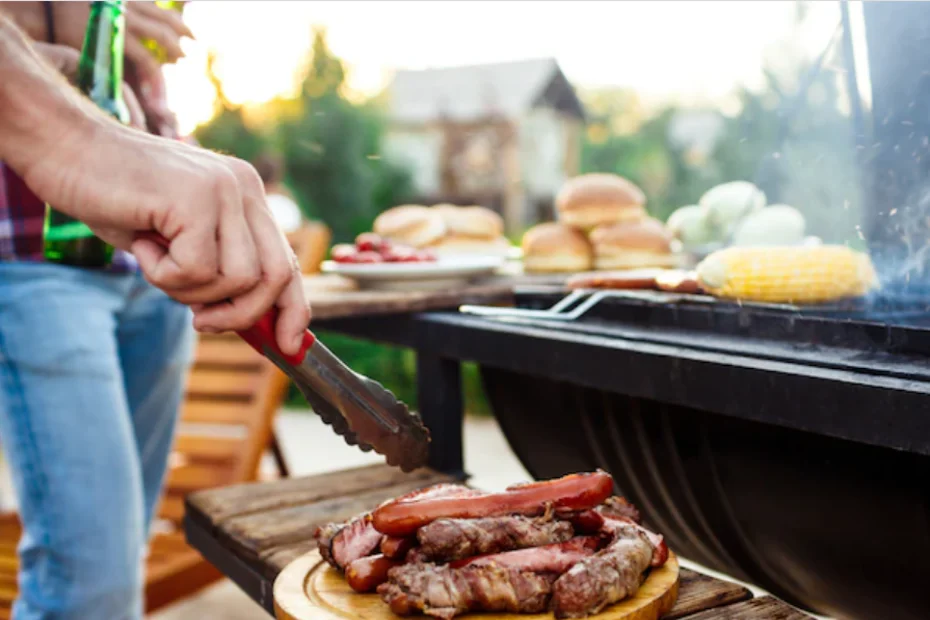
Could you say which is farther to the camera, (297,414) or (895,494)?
(297,414)

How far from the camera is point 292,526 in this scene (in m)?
1.69

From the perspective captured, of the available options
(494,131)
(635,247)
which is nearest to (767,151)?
(635,247)

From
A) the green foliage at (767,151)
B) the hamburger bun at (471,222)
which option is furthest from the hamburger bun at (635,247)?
the hamburger bun at (471,222)

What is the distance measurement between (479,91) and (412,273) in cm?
2726

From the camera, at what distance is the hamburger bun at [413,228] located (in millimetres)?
2871

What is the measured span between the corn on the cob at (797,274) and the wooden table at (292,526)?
1.88ft

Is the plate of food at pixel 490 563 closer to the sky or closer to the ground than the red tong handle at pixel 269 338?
closer to the ground

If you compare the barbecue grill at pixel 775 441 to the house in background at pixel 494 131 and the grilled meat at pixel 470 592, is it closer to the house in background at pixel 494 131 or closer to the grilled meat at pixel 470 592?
the grilled meat at pixel 470 592

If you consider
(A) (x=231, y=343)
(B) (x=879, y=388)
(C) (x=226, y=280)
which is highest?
(C) (x=226, y=280)

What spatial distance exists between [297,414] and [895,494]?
7880 mm

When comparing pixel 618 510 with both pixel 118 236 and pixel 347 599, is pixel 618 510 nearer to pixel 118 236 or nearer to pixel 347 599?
pixel 347 599

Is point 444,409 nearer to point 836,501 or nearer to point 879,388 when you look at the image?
point 836,501

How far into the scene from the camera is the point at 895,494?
129 centimetres

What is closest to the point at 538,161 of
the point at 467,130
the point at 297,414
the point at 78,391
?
the point at 467,130
